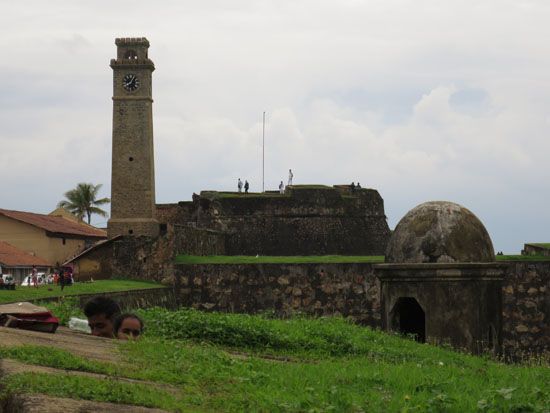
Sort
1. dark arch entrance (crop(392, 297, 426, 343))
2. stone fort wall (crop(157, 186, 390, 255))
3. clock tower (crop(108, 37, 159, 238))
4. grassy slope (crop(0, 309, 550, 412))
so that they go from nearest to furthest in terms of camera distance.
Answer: grassy slope (crop(0, 309, 550, 412)) → dark arch entrance (crop(392, 297, 426, 343)) → stone fort wall (crop(157, 186, 390, 255)) → clock tower (crop(108, 37, 159, 238))

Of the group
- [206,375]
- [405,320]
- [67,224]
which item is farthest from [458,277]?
[67,224]

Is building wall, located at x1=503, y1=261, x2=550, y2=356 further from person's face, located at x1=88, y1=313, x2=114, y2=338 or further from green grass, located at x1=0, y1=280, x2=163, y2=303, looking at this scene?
person's face, located at x1=88, y1=313, x2=114, y2=338

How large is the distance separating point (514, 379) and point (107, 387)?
3525mm

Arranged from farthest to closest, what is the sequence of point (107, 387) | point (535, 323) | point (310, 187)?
point (310, 187), point (535, 323), point (107, 387)

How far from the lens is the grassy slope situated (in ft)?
16.8

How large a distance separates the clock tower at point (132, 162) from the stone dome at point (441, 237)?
23.4 meters

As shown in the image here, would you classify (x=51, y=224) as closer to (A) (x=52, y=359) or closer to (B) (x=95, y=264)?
(B) (x=95, y=264)

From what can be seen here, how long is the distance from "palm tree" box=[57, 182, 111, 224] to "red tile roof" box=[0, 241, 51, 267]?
73.1 feet

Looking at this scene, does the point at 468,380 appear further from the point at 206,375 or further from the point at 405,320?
the point at 405,320

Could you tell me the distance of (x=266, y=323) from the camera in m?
11.1

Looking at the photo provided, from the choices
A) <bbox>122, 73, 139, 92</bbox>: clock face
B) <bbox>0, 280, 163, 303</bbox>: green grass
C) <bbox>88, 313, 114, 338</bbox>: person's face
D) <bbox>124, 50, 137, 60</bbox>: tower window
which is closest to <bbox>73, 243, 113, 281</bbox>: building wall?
<bbox>0, 280, 163, 303</bbox>: green grass

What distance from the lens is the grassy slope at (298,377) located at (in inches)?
201

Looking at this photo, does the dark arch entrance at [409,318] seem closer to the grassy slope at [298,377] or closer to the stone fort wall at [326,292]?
the grassy slope at [298,377]

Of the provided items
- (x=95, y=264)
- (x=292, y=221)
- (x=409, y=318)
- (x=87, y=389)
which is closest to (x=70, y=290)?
(x=95, y=264)
